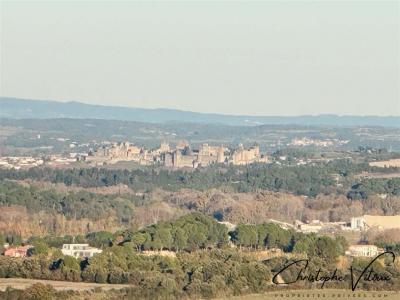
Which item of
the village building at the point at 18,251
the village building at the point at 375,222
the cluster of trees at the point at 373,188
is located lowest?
the cluster of trees at the point at 373,188

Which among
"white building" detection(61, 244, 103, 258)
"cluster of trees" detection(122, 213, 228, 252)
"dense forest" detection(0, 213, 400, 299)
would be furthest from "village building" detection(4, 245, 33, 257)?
"cluster of trees" detection(122, 213, 228, 252)

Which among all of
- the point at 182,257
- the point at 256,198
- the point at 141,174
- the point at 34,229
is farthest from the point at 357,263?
the point at 141,174

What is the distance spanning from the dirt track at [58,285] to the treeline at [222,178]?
57673mm

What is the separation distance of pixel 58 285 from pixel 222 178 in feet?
248

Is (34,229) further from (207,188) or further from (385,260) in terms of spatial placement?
(207,188)

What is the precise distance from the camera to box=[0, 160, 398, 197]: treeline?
11412cm

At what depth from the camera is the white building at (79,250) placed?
2381 inches

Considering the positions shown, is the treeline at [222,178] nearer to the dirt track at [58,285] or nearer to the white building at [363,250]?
the white building at [363,250]

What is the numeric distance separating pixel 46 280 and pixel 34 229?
2608cm

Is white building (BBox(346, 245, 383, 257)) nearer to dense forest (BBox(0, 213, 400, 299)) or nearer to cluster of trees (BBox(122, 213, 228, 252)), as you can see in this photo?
dense forest (BBox(0, 213, 400, 299))

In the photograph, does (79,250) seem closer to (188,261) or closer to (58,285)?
(188,261)

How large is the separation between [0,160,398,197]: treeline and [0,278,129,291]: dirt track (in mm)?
57673

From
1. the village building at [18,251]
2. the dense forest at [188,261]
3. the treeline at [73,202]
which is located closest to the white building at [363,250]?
the dense forest at [188,261]

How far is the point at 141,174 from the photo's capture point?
12600cm
